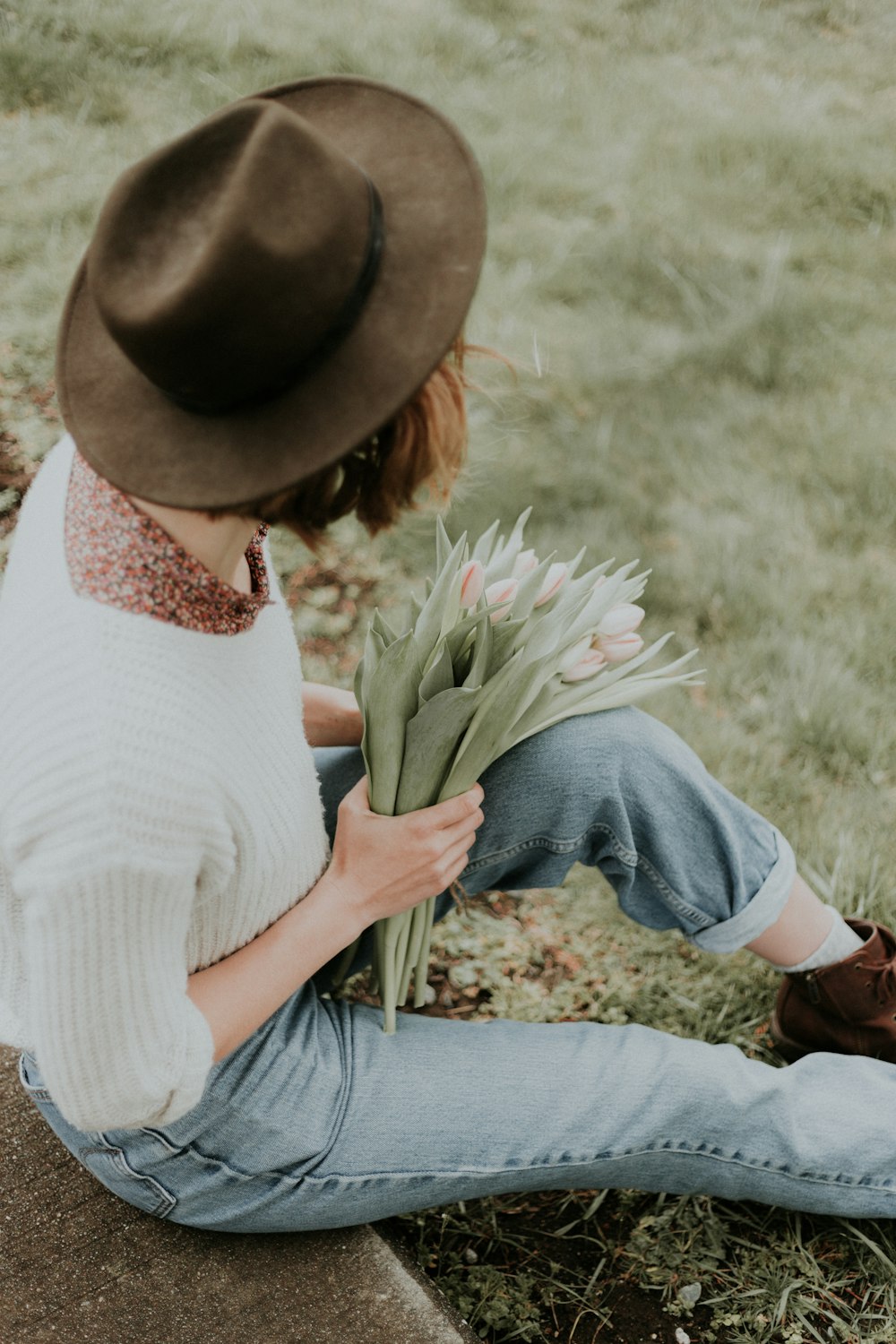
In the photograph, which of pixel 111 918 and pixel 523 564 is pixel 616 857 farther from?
pixel 111 918

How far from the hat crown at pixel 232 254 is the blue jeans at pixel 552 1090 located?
79cm

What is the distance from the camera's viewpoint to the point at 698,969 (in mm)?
2180

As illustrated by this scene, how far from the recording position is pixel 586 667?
1.62m

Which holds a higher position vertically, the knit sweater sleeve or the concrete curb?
the knit sweater sleeve

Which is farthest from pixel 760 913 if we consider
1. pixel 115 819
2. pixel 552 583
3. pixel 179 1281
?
pixel 115 819

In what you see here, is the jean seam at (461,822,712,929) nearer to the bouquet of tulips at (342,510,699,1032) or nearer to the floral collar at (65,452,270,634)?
the bouquet of tulips at (342,510,699,1032)

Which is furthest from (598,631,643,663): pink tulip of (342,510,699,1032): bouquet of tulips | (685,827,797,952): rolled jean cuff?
(685,827,797,952): rolled jean cuff

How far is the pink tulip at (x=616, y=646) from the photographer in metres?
1.64

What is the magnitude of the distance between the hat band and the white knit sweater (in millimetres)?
226

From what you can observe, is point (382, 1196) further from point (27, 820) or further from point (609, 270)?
point (609, 270)

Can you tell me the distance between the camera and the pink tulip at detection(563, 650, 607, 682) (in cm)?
162

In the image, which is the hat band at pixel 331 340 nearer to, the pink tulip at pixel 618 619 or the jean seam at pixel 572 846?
the pink tulip at pixel 618 619

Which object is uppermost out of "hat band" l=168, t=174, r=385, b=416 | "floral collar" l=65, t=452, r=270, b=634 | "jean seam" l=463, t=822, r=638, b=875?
"hat band" l=168, t=174, r=385, b=416

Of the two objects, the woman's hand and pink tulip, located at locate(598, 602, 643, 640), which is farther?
pink tulip, located at locate(598, 602, 643, 640)
